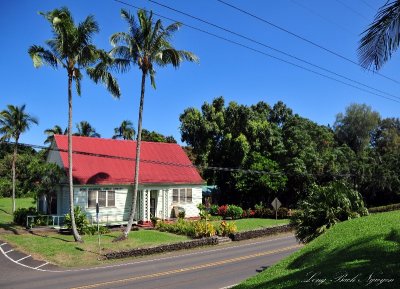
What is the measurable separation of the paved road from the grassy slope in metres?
4.30

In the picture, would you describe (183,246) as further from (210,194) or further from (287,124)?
(287,124)

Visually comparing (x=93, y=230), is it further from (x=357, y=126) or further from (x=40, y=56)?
(x=357, y=126)

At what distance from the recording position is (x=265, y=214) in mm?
38906

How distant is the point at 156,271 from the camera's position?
727 inches

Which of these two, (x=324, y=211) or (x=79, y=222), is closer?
(x=324, y=211)

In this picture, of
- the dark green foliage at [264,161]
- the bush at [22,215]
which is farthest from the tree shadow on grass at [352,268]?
the dark green foliage at [264,161]

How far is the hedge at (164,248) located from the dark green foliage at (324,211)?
29.3 feet

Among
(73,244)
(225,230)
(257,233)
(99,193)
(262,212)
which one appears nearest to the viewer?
(73,244)

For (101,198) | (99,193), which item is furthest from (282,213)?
(99,193)

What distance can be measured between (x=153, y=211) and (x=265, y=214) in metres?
10.9

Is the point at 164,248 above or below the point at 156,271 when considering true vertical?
above

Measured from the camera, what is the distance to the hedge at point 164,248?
2183 centimetres

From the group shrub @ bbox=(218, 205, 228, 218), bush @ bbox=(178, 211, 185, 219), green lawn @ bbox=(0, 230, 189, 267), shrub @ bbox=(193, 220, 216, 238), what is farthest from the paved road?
shrub @ bbox=(218, 205, 228, 218)

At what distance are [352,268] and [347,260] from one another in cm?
121
